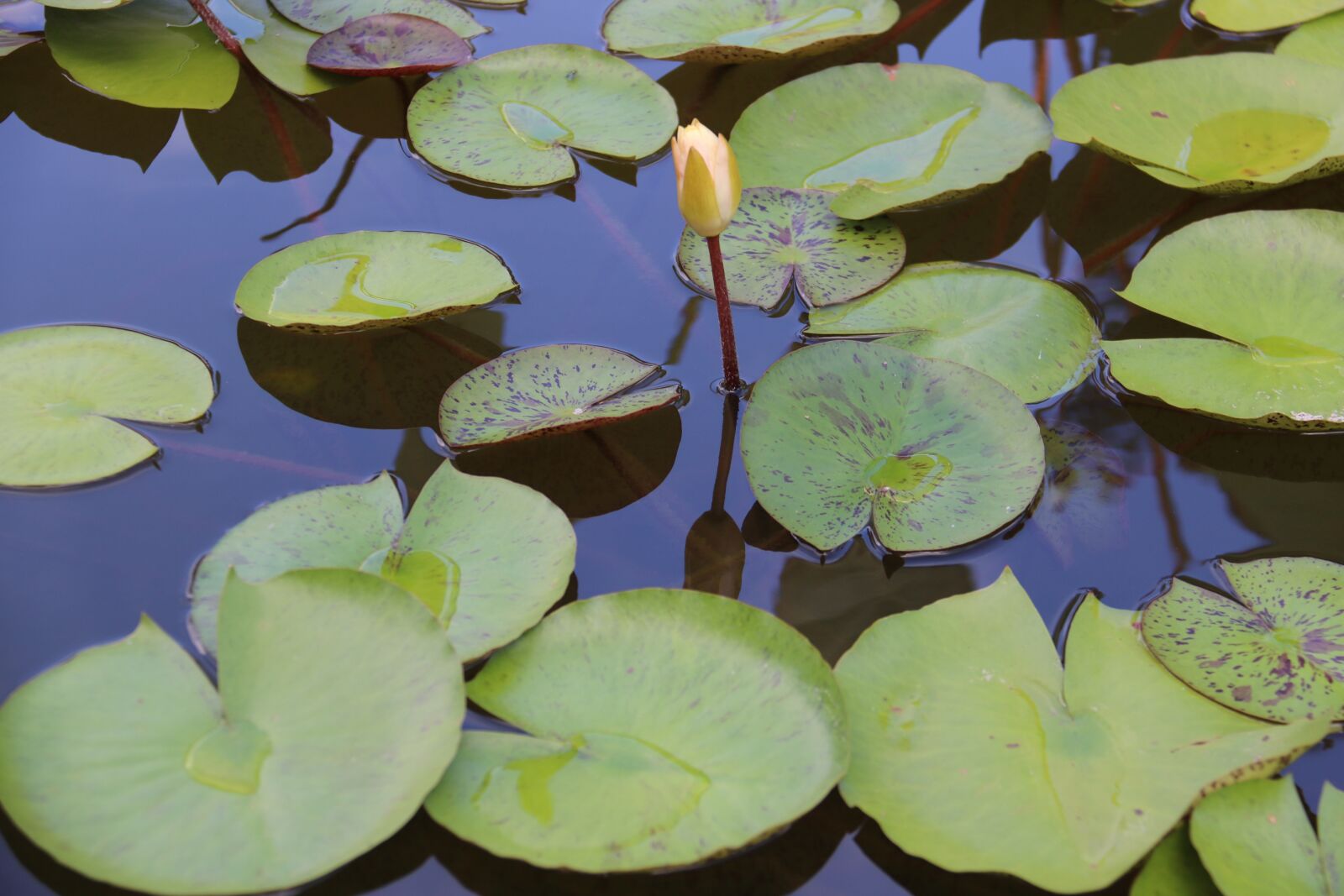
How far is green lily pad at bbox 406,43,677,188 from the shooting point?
1580 millimetres

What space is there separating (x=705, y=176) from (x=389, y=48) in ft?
2.90

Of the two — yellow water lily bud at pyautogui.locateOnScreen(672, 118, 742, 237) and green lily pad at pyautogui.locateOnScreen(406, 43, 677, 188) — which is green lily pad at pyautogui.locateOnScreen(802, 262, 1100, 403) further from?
green lily pad at pyautogui.locateOnScreen(406, 43, 677, 188)

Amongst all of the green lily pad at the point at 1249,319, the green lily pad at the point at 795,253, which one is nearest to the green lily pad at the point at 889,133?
the green lily pad at the point at 795,253

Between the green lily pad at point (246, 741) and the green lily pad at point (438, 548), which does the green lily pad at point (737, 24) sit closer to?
the green lily pad at point (438, 548)

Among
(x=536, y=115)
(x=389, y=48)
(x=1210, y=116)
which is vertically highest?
(x=389, y=48)

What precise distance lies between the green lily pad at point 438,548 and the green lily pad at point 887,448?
0.26 m

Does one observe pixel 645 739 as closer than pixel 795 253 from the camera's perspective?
Yes

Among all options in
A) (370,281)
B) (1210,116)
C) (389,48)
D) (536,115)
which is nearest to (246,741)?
(370,281)

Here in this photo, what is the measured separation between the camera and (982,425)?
1169 millimetres

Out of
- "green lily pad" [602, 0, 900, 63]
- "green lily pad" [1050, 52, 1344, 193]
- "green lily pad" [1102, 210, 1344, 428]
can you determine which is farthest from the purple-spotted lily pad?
"green lily pad" [1102, 210, 1344, 428]

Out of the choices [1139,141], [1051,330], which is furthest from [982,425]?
[1139,141]

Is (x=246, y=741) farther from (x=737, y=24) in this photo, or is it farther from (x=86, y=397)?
(x=737, y=24)

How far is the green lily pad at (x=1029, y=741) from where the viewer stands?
0.87 m

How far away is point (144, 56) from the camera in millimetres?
1745
